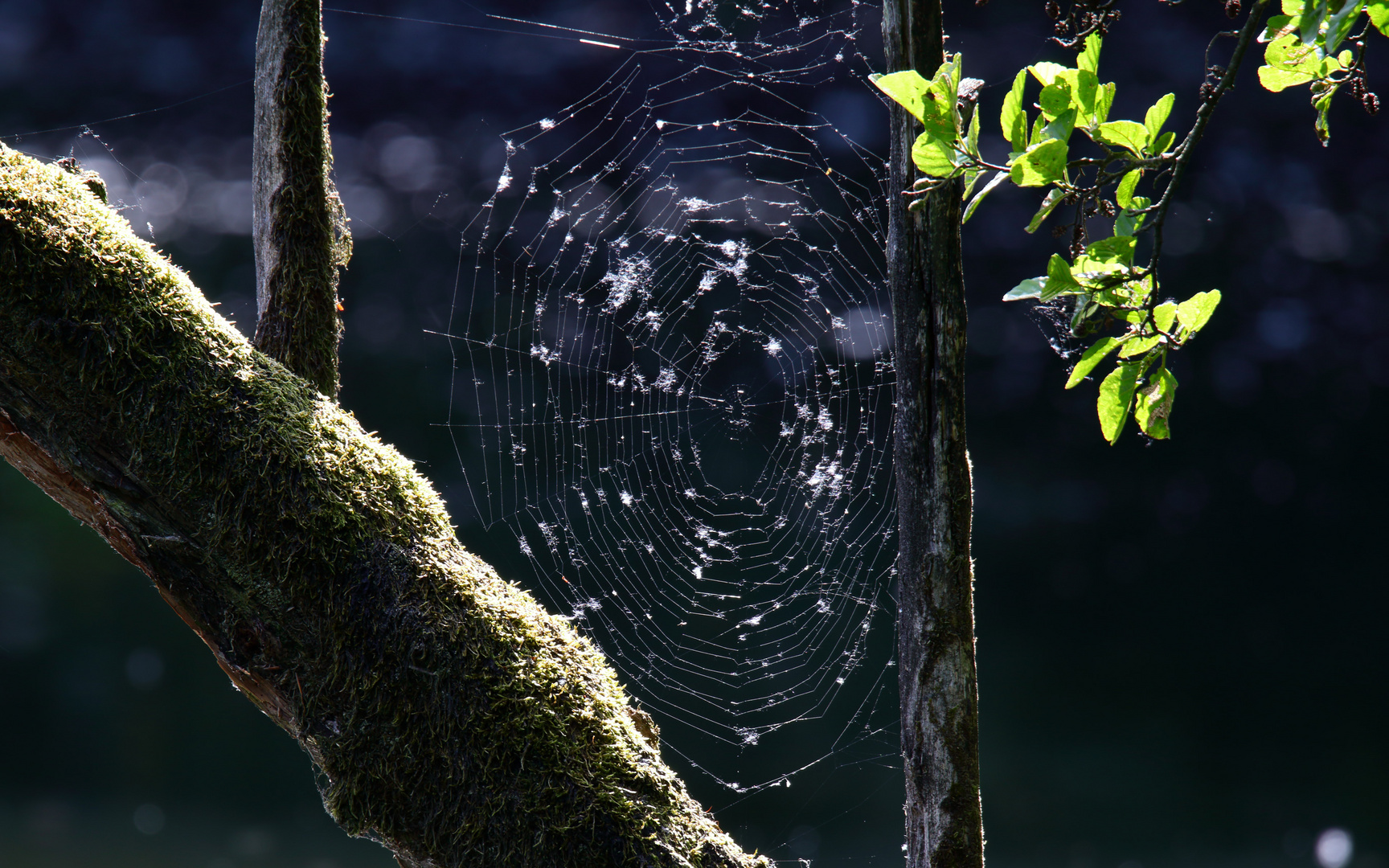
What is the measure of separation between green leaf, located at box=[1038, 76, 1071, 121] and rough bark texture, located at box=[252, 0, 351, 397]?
45.8 inches

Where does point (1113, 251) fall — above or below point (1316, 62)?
below

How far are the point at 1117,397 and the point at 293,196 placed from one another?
1.32 metres

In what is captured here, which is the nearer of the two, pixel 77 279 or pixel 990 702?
pixel 77 279

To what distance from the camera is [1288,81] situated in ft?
3.37

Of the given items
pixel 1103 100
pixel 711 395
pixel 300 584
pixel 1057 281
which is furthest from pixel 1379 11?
pixel 711 395

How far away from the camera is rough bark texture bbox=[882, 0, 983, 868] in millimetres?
1260

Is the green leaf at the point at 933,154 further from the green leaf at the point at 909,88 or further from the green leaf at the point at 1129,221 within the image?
the green leaf at the point at 1129,221

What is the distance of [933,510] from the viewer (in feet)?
4.24

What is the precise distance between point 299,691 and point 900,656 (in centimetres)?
89

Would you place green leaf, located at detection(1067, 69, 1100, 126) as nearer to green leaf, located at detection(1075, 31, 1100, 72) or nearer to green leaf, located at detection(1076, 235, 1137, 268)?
green leaf, located at detection(1075, 31, 1100, 72)

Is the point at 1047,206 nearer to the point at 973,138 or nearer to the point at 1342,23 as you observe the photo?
the point at 973,138

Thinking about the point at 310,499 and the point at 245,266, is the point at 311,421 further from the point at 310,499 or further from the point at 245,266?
the point at 245,266

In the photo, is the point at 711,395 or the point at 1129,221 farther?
the point at 711,395

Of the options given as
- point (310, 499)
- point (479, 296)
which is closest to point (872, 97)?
point (479, 296)
